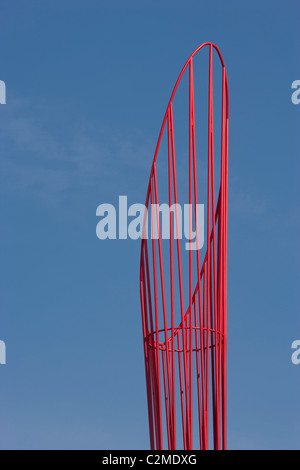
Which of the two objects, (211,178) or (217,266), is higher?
(211,178)

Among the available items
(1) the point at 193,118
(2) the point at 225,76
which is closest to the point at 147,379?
(1) the point at 193,118

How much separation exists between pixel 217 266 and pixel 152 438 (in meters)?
1.63
